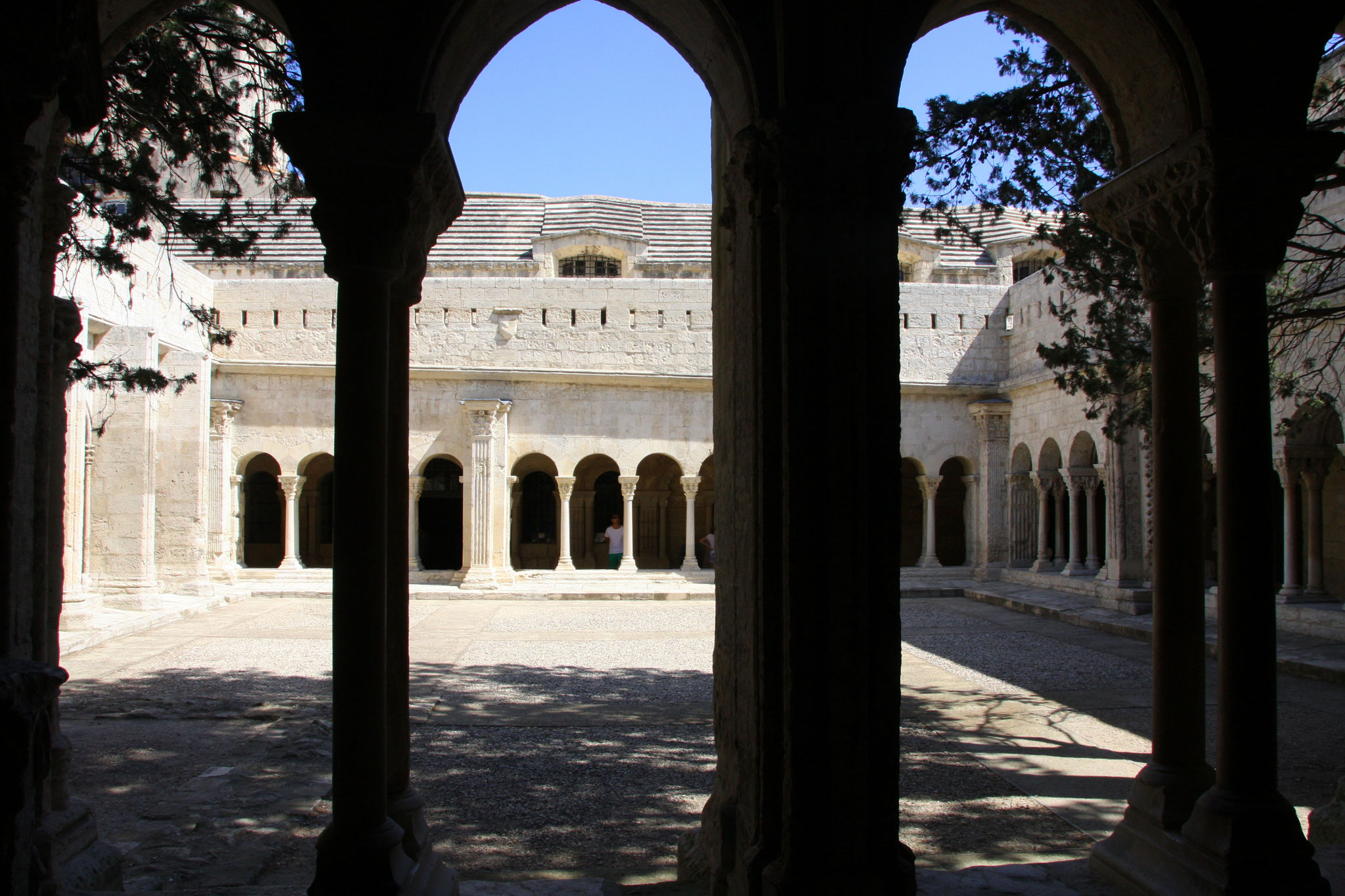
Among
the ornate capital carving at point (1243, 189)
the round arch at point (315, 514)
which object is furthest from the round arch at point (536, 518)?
the ornate capital carving at point (1243, 189)

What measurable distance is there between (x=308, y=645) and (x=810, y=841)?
8560 millimetres

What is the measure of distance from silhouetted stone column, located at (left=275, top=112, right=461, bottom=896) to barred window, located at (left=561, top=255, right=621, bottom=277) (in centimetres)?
1978

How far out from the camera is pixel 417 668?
8.48m

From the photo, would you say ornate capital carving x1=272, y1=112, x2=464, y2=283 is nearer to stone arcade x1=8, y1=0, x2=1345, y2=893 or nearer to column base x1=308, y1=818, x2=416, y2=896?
stone arcade x1=8, y1=0, x2=1345, y2=893

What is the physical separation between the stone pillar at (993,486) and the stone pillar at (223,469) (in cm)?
1318

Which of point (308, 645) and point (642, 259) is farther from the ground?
point (642, 259)

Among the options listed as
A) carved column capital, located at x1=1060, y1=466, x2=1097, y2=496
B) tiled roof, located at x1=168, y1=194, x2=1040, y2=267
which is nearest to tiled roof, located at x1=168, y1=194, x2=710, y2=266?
tiled roof, located at x1=168, y1=194, x2=1040, y2=267

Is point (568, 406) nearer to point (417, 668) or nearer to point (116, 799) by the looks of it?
point (417, 668)

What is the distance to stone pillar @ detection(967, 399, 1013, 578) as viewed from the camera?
1728cm

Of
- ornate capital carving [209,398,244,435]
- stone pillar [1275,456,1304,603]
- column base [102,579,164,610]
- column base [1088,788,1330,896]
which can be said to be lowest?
column base [102,579,164,610]

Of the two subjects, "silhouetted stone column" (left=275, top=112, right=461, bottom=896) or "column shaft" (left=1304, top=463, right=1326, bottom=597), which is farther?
"column shaft" (left=1304, top=463, right=1326, bottom=597)

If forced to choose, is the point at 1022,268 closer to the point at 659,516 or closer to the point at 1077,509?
the point at 1077,509

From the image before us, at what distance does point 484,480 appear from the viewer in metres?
16.2

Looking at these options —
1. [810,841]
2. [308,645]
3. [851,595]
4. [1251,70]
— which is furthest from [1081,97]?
[308,645]
